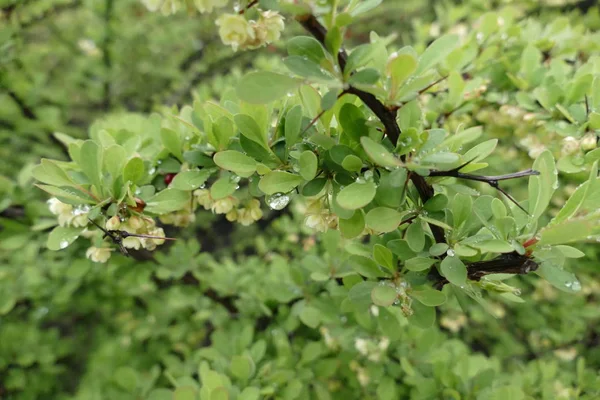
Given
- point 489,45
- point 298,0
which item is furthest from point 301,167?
point 489,45

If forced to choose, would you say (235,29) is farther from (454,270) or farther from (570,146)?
(570,146)

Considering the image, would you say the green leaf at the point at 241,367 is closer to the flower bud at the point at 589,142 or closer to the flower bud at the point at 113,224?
the flower bud at the point at 113,224

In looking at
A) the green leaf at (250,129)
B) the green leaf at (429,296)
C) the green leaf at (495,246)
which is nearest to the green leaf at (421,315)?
the green leaf at (429,296)

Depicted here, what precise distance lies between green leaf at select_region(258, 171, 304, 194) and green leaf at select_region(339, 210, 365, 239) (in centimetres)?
11

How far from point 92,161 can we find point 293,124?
407 mm

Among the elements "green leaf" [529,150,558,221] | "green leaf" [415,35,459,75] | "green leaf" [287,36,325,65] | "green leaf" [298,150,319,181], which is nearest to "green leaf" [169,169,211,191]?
"green leaf" [298,150,319,181]

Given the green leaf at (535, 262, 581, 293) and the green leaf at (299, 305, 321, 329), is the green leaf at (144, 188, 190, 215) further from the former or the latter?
the green leaf at (535, 262, 581, 293)

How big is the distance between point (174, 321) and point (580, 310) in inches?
79.3

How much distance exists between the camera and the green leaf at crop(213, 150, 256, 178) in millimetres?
728

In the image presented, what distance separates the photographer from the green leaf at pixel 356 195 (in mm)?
617

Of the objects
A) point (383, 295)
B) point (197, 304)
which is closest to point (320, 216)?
point (383, 295)

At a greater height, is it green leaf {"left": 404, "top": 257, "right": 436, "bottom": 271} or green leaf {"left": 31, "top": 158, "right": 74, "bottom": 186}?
green leaf {"left": 31, "top": 158, "right": 74, "bottom": 186}

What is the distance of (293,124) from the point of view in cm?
73

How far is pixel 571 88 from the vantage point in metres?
1.01
